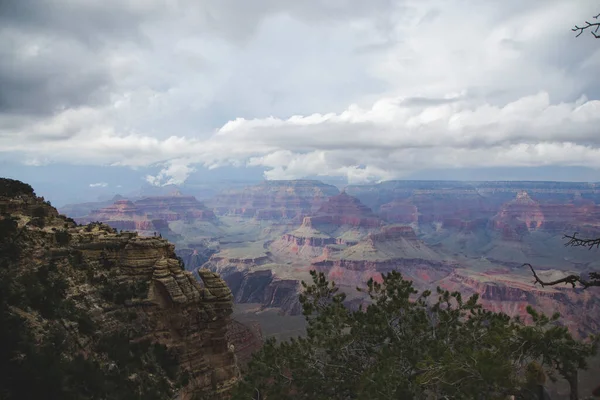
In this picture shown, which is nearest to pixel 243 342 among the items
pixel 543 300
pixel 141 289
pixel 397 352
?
pixel 141 289

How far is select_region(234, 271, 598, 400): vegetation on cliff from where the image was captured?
15.7 metres

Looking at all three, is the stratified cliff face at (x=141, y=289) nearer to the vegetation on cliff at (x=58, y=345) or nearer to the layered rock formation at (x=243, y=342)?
the vegetation on cliff at (x=58, y=345)

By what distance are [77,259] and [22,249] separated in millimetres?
3627

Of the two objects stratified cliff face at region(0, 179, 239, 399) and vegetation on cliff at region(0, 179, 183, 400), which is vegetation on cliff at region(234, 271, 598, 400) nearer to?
vegetation on cliff at region(0, 179, 183, 400)

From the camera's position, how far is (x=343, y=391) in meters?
21.6

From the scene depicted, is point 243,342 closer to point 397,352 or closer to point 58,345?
point 58,345

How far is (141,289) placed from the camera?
29609 mm

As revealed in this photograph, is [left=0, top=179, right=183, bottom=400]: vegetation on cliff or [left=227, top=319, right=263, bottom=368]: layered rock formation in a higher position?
[left=0, top=179, right=183, bottom=400]: vegetation on cliff

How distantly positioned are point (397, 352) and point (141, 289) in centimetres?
1965

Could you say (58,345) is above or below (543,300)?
above

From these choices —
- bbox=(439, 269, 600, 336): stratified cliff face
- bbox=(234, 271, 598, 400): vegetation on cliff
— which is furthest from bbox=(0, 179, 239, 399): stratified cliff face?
bbox=(439, 269, 600, 336): stratified cliff face

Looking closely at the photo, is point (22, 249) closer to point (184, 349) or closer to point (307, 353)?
point (184, 349)

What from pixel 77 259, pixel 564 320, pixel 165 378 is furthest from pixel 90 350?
pixel 564 320

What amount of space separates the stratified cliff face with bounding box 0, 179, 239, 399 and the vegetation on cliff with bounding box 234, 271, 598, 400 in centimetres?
905
